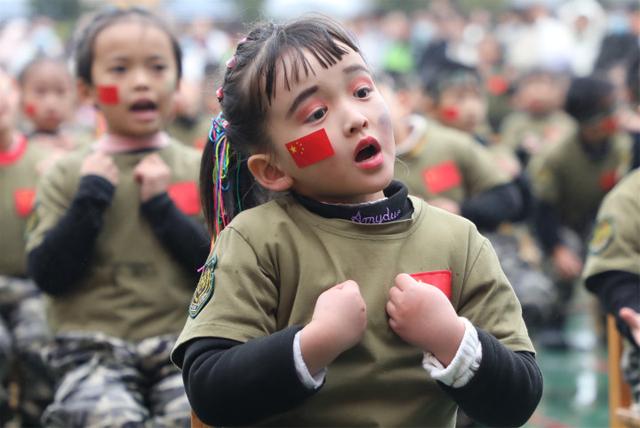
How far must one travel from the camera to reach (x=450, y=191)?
4820 mm

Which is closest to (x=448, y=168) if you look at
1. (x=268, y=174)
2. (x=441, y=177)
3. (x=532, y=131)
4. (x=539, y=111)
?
(x=441, y=177)

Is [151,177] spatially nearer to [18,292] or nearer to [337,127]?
[18,292]

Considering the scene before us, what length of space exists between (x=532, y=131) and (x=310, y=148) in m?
6.66

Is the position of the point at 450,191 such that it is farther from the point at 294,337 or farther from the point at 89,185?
the point at 294,337

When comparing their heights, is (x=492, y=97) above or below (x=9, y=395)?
below

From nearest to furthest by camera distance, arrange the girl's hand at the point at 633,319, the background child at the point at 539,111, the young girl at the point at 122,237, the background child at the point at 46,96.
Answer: the girl's hand at the point at 633,319 < the young girl at the point at 122,237 < the background child at the point at 46,96 < the background child at the point at 539,111

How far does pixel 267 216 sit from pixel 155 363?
130 centimetres

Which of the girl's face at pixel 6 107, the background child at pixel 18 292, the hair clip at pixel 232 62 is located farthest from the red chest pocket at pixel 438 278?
the girl's face at pixel 6 107

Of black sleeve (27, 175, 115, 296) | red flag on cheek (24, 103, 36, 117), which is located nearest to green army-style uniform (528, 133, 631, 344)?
red flag on cheek (24, 103, 36, 117)

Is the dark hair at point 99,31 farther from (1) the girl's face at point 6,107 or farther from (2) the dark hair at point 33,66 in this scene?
(2) the dark hair at point 33,66

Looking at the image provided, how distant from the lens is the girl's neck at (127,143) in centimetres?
345

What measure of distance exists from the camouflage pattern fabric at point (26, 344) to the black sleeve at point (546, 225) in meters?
3.26

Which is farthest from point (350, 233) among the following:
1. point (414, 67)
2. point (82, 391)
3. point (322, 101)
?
point (414, 67)

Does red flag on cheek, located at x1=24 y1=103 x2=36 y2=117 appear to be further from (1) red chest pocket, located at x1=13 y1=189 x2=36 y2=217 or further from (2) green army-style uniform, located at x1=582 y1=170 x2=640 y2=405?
(2) green army-style uniform, located at x1=582 y1=170 x2=640 y2=405
